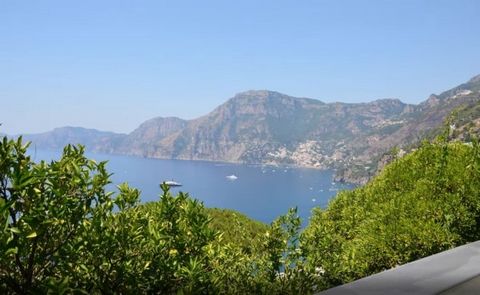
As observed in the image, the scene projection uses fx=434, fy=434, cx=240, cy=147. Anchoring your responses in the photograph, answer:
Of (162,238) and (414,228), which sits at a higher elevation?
(162,238)

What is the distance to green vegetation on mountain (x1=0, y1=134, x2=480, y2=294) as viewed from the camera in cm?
282

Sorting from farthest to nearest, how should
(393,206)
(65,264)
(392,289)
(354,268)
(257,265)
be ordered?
(393,206)
(354,268)
(257,265)
(65,264)
(392,289)

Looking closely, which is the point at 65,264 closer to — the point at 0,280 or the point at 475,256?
the point at 0,280

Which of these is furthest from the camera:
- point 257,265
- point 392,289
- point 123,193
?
point 257,265

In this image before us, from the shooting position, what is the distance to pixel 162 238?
12.0ft

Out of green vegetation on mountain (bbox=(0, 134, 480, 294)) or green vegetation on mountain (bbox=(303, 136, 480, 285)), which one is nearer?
green vegetation on mountain (bbox=(0, 134, 480, 294))

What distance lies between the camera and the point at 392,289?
→ 2.92 meters

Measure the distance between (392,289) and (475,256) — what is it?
1555mm

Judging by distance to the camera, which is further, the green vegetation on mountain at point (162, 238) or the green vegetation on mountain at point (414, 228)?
the green vegetation on mountain at point (414, 228)

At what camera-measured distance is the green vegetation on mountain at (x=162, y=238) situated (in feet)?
9.26

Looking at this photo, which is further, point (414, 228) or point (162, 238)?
point (414, 228)

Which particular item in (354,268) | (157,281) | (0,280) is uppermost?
(0,280)

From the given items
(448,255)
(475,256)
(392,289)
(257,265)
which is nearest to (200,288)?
(392,289)

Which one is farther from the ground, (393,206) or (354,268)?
(393,206)
